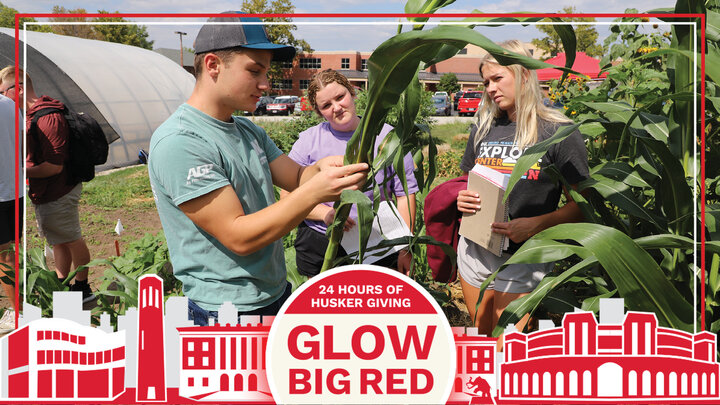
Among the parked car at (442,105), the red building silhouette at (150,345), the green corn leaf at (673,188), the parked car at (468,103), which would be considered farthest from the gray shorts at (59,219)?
the parked car at (442,105)

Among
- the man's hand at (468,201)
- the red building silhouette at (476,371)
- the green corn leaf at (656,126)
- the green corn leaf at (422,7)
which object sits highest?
the green corn leaf at (422,7)

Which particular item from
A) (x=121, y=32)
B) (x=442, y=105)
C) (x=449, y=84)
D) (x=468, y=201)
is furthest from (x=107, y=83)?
(x=449, y=84)

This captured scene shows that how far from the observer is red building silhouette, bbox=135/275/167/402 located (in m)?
1.21

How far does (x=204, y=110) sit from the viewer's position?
1.35m

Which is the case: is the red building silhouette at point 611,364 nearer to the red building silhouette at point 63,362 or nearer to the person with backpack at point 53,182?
the red building silhouette at point 63,362

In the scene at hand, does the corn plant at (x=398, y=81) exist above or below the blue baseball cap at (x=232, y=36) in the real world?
below

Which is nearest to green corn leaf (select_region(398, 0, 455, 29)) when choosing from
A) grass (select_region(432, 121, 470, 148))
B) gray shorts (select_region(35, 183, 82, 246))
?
gray shorts (select_region(35, 183, 82, 246))

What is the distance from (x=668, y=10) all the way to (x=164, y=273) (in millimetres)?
2850

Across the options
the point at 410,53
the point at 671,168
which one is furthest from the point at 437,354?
the point at 671,168

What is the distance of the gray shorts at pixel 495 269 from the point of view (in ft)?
6.48

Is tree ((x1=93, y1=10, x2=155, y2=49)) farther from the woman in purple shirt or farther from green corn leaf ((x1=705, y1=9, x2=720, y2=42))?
green corn leaf ((x1=705, y1=9, x2=720, y2=42))

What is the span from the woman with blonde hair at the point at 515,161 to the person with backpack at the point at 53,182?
2.16 meters

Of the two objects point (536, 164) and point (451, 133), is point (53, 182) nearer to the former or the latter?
point (536, 164)

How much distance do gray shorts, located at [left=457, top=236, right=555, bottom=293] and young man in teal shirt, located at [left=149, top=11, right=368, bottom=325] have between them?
2.86ft
